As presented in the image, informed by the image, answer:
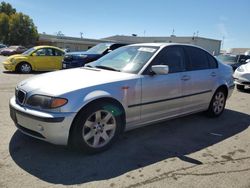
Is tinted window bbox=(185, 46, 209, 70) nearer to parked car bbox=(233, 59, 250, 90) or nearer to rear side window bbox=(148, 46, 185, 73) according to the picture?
rear side window bbox=(148, 46, 185, 73)

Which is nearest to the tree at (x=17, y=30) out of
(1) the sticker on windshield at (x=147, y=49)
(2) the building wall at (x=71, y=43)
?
(2) the building wall at (x=71, y=43)

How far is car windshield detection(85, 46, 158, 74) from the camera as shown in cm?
445

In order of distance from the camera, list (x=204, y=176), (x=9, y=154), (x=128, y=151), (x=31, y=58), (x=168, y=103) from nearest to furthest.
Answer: (x=204, y=176)
(x=9, y=154)
(x=128, y=151)
(x=168, y=103)
(x=31, y=58)

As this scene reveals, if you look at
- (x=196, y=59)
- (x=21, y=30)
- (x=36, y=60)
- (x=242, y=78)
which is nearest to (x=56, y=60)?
(x=36, y=60)

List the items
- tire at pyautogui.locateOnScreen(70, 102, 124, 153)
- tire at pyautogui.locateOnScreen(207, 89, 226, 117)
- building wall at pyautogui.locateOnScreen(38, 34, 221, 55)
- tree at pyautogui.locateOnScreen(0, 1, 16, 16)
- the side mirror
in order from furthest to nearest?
1. tree at pyautogui.locateOnScreen(0, 1, 16, 16)
2. building wall at pyautogui.locateOnScreen(38, 34, 221, 55)
3. tire at pyautogui.locateOnScreen(207, 89, 226, 117)
4. the side mirror
5. tire at pyautogui.locateOnScreen(70, 102, 124, 153)

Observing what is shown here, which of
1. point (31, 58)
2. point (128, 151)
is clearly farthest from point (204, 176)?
point (31, 58)

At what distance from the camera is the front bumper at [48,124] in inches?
134

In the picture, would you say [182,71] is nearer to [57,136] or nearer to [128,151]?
[128,151]

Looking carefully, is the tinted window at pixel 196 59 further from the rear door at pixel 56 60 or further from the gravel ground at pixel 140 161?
the rear door at pixel 56 60

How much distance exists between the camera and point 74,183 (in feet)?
10.1

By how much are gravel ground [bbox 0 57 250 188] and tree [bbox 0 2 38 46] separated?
48.6m

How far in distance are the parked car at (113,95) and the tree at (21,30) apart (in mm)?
48954

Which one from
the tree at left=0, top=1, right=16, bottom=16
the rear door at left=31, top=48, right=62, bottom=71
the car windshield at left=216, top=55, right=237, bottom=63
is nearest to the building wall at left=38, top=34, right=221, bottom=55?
the tree at left=0, top=1, right=16, bottom=16

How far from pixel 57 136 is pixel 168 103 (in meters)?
2.12
